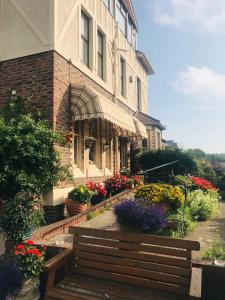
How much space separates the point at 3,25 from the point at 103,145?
5979mm

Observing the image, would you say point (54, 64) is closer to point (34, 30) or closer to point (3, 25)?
point (34, 30)

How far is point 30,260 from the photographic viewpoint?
15.0ft

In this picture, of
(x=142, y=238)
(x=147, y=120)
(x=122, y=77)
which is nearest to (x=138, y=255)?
(x=142, y=238)

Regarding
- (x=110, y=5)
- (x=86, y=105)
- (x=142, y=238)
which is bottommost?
(x=142, y=238)

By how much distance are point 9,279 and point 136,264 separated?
173 centimetres

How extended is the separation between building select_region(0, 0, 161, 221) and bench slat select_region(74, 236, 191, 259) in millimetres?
4325

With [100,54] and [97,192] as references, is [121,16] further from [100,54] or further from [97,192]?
A: [97,192]

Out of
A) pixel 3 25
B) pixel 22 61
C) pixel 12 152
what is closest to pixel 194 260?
pixel 12 152

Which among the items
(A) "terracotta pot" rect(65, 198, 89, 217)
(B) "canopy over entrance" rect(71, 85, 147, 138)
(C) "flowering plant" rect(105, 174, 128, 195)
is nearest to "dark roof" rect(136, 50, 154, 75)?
(C) "flowering plant" rect(105, 174, 128, 195)

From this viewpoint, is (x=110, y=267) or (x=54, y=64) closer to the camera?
(x=110, y=267)

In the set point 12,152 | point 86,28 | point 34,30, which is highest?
point 86,28

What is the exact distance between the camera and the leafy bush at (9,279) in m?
3.95

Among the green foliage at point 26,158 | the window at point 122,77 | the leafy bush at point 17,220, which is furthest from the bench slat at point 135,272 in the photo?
the window at point 122,77

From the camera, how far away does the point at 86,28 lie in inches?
463
